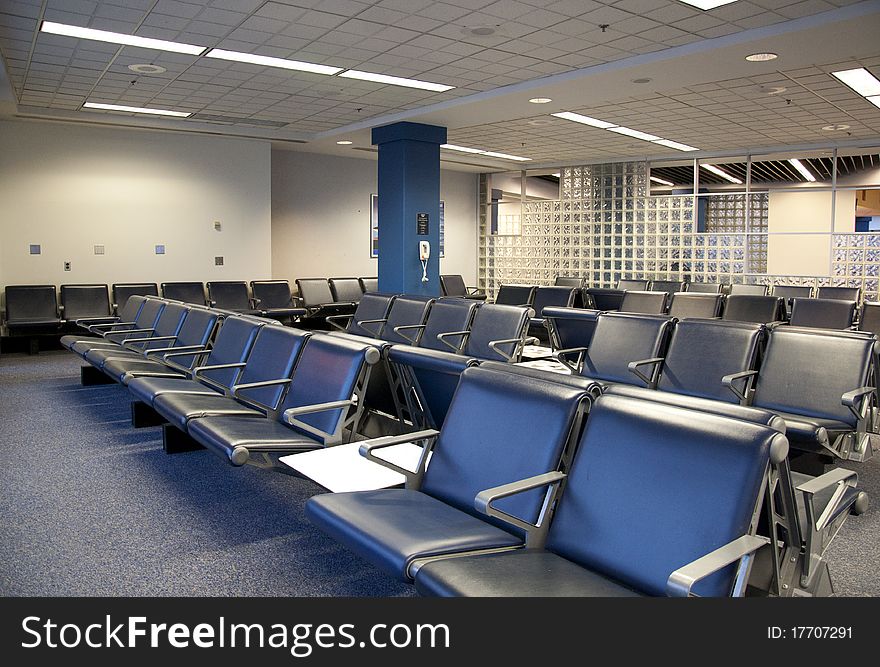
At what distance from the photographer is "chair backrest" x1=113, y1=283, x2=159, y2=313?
9398 mm

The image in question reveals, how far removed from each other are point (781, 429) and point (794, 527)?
0.97 feet

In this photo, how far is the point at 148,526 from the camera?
317 centimetres

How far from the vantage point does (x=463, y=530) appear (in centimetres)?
202

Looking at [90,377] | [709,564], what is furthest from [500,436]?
[90,377]

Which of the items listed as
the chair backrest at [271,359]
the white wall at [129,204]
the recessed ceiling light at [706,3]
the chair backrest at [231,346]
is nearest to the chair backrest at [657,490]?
the chair backrest at [271,359]

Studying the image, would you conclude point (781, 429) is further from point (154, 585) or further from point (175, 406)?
point (175, 406)

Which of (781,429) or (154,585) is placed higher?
(781,429)

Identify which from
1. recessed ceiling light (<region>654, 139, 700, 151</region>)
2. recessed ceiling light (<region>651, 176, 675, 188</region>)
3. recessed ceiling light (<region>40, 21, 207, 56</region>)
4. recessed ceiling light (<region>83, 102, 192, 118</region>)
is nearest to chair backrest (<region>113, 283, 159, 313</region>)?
recessed ceiling light (<region>83, 102, 192, 118</region>)

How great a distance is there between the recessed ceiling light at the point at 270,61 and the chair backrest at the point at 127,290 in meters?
4.15

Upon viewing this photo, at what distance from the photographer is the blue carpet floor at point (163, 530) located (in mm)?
2619

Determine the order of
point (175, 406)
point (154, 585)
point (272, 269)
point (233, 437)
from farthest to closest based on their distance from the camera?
point (272, 269), point (175, 406), point (233, 437), point (154, 585)

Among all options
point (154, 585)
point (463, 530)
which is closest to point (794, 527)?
point (463, 530)

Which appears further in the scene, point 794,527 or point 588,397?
point 588,397
